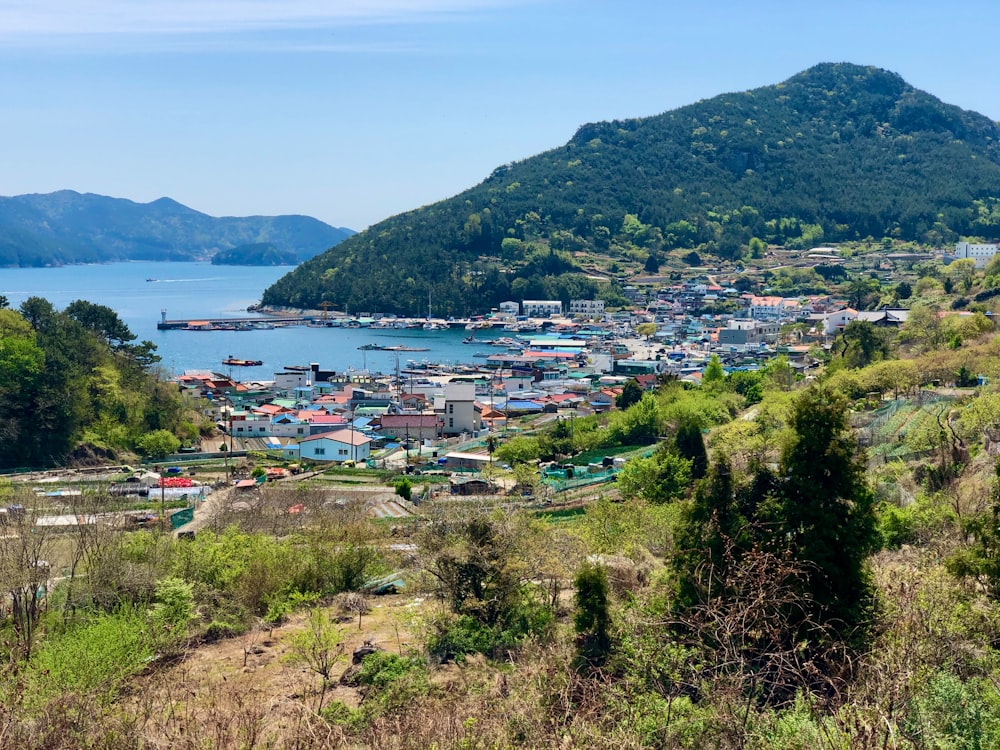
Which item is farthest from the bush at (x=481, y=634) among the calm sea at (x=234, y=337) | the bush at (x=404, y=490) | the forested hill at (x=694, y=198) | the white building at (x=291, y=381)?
the forested hill at (x=694, y=198)

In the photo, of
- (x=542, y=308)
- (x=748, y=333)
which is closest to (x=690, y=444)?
(x=748, y=333)

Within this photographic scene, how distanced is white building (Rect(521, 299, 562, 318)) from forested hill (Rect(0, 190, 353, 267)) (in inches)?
4032

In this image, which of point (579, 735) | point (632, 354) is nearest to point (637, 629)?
point (579, 735)

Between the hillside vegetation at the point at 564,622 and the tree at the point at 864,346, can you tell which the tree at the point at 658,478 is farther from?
the tree at the point at 864,346

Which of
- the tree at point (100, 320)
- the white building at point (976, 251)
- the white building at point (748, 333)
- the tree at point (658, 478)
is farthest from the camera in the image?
the white building at point (976, 251)

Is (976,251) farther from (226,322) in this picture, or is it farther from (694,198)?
(226,322)

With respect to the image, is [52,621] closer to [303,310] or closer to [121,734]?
[121,734]

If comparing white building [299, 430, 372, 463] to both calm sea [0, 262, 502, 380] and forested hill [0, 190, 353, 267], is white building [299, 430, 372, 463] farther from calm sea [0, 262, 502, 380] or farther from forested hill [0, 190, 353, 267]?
forested hill [0, 190, 353, 267]

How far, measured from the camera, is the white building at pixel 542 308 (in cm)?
5169

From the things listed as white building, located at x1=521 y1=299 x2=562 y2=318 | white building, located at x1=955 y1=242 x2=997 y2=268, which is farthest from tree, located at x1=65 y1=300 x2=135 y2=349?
white building, located at x1=955 y1=242 x2=997 y2=268

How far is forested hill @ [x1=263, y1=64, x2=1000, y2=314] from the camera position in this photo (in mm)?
59531

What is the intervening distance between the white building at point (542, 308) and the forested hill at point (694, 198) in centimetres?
182

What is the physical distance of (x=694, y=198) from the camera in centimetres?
7175

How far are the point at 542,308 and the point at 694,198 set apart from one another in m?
25.3
